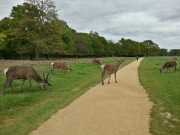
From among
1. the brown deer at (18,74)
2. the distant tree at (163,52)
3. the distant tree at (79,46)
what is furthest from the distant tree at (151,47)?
the brown deer at (18,74)

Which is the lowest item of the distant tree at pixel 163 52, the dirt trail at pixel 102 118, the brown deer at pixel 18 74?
the dirt trail at pixel 102 118

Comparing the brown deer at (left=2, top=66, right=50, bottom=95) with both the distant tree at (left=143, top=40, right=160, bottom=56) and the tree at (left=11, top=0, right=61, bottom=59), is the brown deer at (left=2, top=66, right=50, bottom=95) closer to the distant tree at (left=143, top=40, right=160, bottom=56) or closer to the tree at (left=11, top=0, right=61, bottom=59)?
the tree at (left=11, top=0, right=61, bottom=59)

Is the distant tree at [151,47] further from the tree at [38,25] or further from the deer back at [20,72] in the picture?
the deer back at [20,72]

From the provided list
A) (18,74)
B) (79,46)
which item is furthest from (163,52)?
(18,74)

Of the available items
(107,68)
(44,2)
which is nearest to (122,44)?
(44,2)

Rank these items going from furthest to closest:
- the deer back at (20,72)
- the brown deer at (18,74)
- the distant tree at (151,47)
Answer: the distant tree at (151,47)
the deer back at (20,72)
the brown deer at (18,74)

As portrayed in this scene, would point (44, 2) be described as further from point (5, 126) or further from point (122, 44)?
point (122, 44)

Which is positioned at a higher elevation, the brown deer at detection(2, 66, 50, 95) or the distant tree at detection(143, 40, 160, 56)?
the distant tree at detection(143, 40, 160, 56)

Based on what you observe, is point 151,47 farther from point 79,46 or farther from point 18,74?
point 18,74

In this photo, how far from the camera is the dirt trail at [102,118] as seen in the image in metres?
6.16

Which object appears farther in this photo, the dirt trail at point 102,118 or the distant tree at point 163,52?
the distant tree at point 163,52

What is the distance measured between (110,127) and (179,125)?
227 cm

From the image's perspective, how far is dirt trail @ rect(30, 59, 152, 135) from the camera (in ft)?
20.2

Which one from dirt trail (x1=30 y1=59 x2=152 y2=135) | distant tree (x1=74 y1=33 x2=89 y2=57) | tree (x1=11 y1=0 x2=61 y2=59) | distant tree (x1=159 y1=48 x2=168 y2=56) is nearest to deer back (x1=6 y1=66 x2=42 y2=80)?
dirt trail (x1=30 y1=59 x2=152 y2=135)
